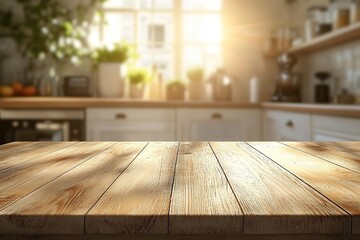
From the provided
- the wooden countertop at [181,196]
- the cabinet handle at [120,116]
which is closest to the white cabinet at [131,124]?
the cabinet handle at [120,116]

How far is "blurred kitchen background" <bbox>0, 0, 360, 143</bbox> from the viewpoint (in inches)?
139

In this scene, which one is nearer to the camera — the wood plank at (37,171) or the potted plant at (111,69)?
the wood plank at (37,171)

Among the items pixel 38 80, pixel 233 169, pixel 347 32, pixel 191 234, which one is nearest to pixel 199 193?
pixel 191 234

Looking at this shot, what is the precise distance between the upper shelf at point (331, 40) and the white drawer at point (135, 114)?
1160 millimetres

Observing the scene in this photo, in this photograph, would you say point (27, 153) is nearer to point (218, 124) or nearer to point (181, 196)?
point (181, 196)

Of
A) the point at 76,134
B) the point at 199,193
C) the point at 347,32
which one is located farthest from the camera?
the point at 76,134

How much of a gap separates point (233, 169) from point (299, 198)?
272 mm

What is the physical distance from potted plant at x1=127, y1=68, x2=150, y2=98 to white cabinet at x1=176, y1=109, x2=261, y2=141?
2.24ft

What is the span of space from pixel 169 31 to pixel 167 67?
35 cm

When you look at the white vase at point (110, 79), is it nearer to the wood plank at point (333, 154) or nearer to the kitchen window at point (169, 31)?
the kitchen window at point (169, 31)

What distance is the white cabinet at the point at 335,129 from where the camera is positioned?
7.43ft

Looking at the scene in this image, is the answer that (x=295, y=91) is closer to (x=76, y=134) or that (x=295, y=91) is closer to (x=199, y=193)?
(x=76, y=134)

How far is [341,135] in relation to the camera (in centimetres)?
240

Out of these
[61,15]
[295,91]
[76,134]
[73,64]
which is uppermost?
[61,15]
